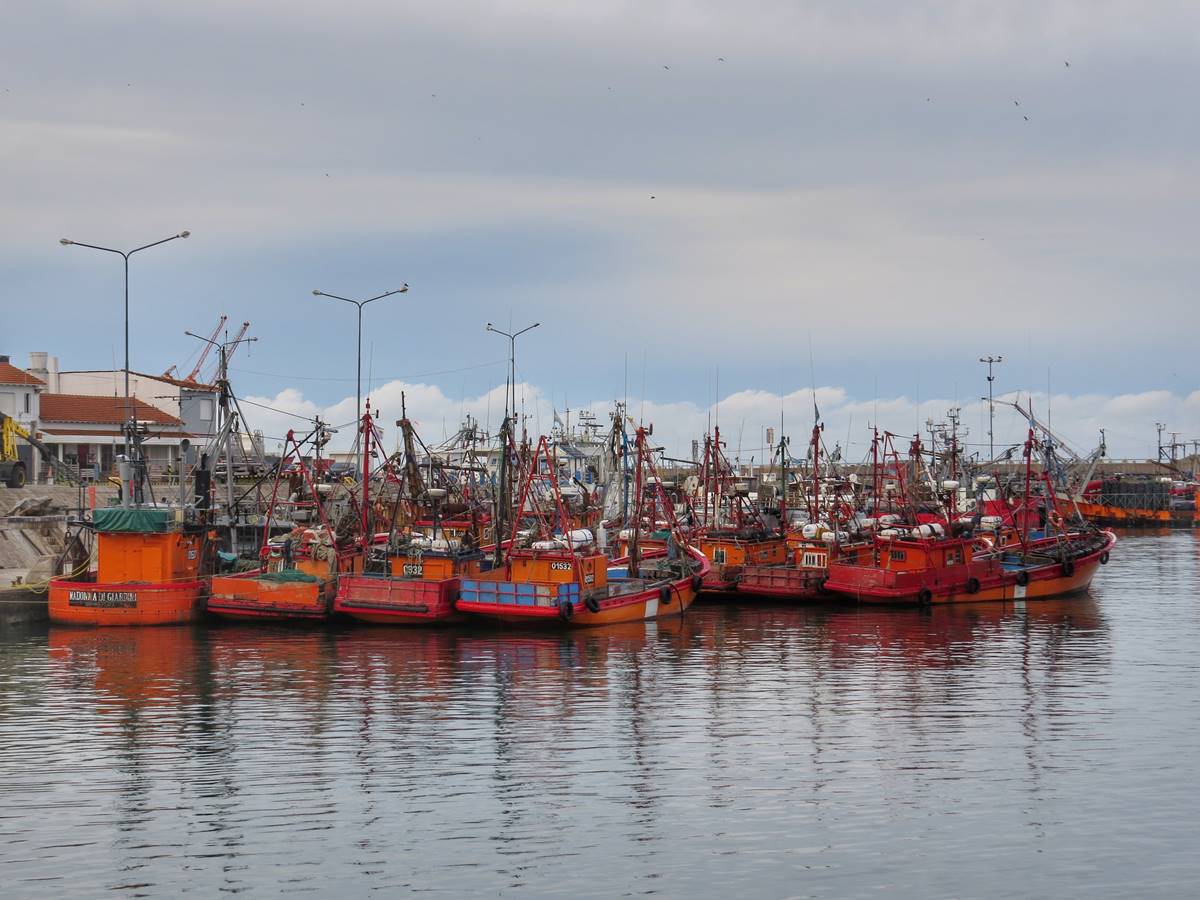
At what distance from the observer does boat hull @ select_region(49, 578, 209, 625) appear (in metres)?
49.4

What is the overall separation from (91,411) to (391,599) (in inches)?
2266

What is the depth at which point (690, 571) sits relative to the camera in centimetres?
5772

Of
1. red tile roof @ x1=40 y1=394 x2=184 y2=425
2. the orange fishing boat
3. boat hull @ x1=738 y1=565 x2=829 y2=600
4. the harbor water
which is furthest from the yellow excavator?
boat hull @ x1=738 y1=565 x2=829 y2=600

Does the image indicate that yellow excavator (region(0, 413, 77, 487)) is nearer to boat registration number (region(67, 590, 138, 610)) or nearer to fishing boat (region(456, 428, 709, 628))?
boat registration number (region(67, 590, 138, 610))

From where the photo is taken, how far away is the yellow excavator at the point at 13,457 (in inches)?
2886

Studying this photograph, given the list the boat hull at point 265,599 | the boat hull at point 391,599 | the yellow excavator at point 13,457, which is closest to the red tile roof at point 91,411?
the yellow excavator at point 13,457

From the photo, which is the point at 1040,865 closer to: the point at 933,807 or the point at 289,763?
the point at 933,807

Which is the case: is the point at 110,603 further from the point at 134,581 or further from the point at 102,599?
the point at 134,581

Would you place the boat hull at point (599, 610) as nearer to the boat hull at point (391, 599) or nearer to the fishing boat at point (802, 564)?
the boat hull at point (391, 599)

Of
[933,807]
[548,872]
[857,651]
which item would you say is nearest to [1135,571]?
[857,651]

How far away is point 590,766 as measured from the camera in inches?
1146

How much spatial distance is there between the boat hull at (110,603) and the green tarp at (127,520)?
2025 millimetres

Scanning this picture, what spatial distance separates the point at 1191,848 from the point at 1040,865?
10.00 feet

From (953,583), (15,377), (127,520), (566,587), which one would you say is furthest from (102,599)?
(15,377)
